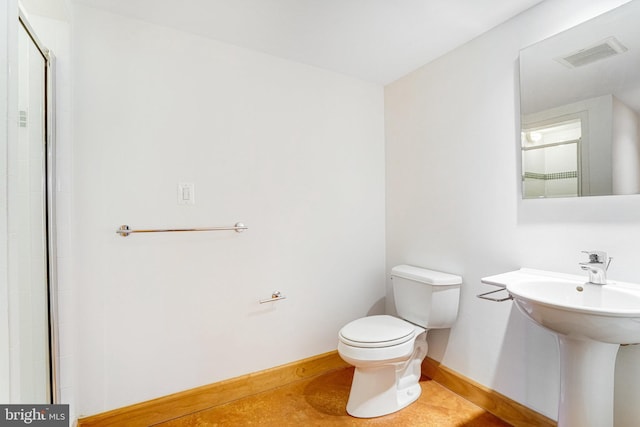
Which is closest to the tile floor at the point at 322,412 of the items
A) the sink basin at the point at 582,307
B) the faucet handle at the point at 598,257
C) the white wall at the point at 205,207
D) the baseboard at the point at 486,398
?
the baseboard at the point at 486,398

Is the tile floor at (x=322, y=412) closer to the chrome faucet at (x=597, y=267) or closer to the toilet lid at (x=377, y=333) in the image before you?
the toilet lid at (x=377, y=333)

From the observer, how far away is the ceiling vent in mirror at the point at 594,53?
127 centimetres

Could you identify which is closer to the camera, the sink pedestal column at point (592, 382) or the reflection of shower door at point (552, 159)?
the sink pedestal column at point (592, 382)

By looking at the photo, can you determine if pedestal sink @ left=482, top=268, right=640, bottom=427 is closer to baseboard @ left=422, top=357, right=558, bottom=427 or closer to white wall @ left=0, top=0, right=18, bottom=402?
baseboard @ left=422, top=357, right=558, bottom=427

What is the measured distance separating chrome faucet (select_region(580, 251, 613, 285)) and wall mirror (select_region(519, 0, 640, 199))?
283 millimetres

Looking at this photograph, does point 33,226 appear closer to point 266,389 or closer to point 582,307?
point 266,389

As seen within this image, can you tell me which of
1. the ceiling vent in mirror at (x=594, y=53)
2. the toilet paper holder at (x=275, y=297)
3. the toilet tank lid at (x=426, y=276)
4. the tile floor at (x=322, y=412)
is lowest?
the tile floor at (x=322, y=412)

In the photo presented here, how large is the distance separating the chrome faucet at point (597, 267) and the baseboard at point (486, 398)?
752 millimetres

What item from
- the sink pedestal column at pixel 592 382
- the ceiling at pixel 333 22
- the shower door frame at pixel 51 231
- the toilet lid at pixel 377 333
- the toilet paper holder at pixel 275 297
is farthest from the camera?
the toilet paper holder at pixel 275 297

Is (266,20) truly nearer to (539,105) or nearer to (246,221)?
(246,221)

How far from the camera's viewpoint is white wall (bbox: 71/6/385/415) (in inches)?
61.7

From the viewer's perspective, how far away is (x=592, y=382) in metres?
1.15

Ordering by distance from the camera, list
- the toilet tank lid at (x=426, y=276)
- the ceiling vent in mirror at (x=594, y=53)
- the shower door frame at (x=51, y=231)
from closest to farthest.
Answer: the ceiling vent in mirror at (x=594, y=53), the shower door frame at (x=51, y=231), the toilet tank lid at (x=426, y=276)

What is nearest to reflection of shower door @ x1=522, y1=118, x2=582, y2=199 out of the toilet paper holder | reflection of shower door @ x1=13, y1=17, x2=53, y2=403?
the toilet paper holder
